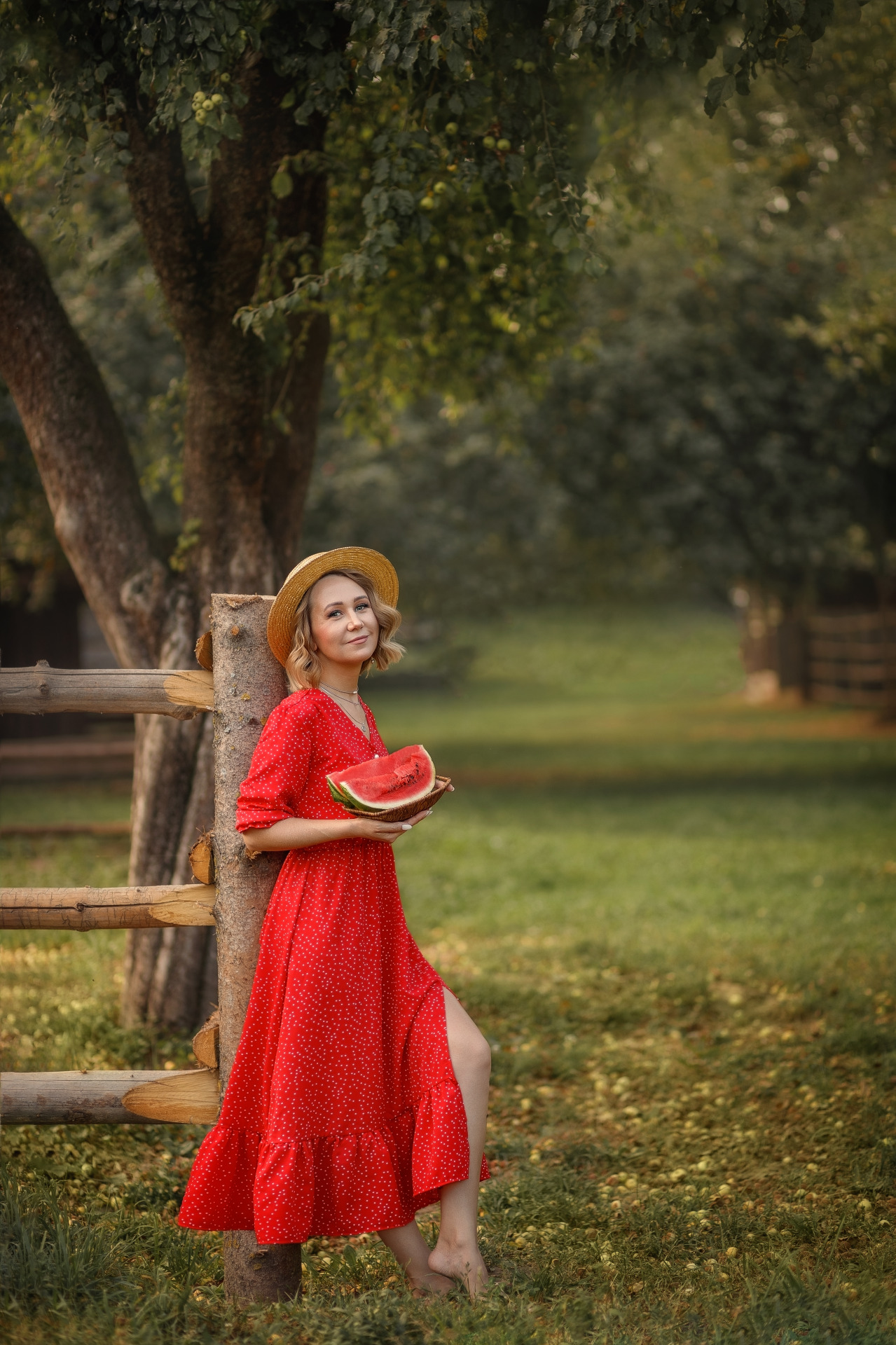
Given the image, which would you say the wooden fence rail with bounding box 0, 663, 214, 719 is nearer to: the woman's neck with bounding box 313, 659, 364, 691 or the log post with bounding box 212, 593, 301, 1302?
the log post with bounding box 212, 593, 301, 1302

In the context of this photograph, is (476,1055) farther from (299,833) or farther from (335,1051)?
(299,833)

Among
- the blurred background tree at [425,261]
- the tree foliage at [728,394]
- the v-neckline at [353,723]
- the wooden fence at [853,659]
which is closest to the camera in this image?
the v-neckline at [353,723]

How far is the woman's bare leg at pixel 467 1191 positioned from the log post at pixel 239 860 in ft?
1.57

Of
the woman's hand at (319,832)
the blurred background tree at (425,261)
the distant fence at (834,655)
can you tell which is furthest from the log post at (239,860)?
the distant fence at (834,655)

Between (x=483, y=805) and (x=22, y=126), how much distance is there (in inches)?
392

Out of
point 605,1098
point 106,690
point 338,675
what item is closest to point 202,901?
point 106,690

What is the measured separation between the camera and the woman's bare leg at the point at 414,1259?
3322mm

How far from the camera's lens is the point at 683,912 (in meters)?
8.84

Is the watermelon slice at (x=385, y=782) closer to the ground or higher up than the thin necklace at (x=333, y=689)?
A: closer to the ground

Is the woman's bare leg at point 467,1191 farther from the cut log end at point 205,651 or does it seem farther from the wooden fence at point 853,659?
the wooden fence at point 853,659

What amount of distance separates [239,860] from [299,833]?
379 mm

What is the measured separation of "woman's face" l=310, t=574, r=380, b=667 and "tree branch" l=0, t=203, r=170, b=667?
240 centimetres

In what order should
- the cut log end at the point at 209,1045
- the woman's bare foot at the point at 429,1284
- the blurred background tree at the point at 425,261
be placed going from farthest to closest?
the blurred background tree at the point at 425,261, the cut log end at the point at 209,1045, the woman's bare foot at the point at 429,1284

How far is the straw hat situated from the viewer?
3.45m
